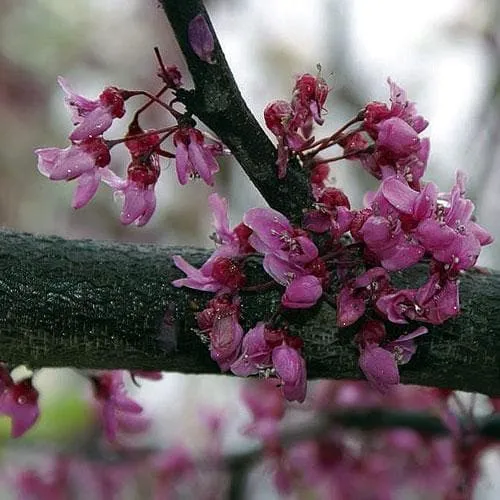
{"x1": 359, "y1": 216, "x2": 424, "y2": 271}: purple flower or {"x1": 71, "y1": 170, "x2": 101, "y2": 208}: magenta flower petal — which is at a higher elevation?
{"x1": 71, "y1": 170, "x2": 101, "y2": 208}: magenta flower petal

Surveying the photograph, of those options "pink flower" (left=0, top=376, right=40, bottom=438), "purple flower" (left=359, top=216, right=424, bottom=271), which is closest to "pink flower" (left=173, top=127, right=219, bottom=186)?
"purple flower" (left=359, top=216, right=424, bottom=271)

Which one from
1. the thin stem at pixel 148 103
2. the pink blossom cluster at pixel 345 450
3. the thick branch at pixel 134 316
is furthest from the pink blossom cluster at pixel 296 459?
the thin stem at pixel 148 103

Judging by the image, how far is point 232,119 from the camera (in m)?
0.52

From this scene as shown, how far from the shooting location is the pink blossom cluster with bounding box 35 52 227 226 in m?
0.54

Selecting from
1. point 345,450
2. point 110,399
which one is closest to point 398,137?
point 110,399

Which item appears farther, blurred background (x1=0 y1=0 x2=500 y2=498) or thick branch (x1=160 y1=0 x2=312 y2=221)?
blurred background (x1=0 y1=0 x2=500 y2=498)

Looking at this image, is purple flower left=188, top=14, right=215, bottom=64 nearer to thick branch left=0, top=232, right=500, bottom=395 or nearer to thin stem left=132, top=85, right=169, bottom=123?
thin stem left=132, top=85, right=169, bottom=123

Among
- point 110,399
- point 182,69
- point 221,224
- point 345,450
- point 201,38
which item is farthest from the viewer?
point 182,69

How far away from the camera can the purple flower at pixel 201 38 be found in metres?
0.48

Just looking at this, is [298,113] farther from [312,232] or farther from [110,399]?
[110,399]

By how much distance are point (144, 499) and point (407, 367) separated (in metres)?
1.69

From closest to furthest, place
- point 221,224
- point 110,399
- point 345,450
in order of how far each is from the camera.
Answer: point 221,224 < point 110,399 < point 345,450

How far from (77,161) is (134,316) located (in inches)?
4.1

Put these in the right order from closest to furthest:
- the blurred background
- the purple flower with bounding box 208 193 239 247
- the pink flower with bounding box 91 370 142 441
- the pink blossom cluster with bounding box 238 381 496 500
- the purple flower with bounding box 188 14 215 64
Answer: the purple flower with bounding box 188 14 215 64, the purple flower with bounding box 208 193 239 247, the pink flower with bounding box 91 370 142 441, the pink blossom cluster with bounding box 238 381 496 500, the blurred background
